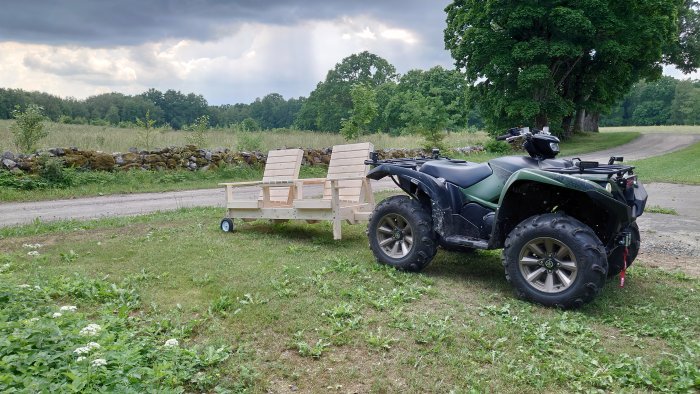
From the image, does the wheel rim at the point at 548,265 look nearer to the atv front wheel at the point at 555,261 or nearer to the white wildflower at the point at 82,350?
the atv front wheel at the point at 555,261

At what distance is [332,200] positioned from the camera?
6590 millimetres

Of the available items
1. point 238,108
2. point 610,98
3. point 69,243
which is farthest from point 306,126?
point 69,243

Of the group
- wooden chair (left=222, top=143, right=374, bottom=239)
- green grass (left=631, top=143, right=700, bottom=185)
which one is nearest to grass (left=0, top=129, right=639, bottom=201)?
wooden chair (left=222, top=143, right=374, bottom=239)

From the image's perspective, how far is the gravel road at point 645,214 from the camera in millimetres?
6391

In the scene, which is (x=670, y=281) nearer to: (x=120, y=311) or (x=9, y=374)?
(x=120, y=311)

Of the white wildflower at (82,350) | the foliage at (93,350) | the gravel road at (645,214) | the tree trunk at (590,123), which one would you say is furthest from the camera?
the tree trunk at (590,123)

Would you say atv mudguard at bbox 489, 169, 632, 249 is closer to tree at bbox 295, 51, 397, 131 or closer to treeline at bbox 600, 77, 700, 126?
tree at bbox 295, 51, 397, 131

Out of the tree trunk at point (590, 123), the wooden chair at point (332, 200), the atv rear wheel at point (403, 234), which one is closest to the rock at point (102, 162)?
the wooden chair at point (332, 200)

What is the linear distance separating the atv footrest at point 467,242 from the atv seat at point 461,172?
0.55 meters

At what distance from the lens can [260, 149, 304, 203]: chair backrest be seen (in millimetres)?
8398

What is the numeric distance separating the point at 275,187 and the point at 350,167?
1.33 m

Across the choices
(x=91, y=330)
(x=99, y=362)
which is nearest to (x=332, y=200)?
(x=91, y=330)

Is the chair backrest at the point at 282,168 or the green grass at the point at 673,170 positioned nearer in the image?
the chair backrest at the point at 282,168

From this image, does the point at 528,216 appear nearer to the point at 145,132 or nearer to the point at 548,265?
the point at 548,265
